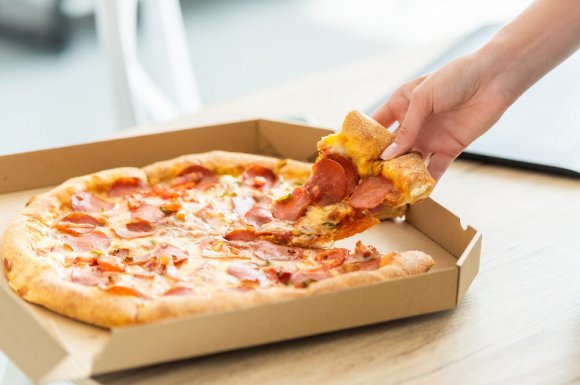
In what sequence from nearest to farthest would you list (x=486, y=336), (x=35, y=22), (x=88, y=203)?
(x=486, y=336) < (x=88, y=203) < (x=35, y=22)

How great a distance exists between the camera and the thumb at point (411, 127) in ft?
7.13

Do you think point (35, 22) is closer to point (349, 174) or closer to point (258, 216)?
point (258, 216)

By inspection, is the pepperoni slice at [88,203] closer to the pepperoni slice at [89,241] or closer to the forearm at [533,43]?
the pepperoni slice at [89,241]

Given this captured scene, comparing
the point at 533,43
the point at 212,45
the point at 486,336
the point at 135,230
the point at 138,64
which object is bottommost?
the point at 212,45

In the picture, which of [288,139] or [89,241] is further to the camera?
[288,139]

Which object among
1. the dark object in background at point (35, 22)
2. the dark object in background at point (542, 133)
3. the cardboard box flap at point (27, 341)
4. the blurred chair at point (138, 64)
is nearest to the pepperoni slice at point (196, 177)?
the dark object in background at point (542, 133)

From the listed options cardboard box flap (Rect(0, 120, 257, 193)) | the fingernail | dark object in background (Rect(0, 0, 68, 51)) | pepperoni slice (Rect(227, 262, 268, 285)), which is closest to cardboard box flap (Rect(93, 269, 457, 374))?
pepperoni slice (Rect(227, 262, 268, 285))

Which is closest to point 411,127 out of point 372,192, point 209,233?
point 372,192

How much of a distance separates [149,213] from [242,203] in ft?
0.85

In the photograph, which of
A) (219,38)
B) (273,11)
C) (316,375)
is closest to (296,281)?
(316,375)

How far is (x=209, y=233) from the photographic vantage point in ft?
7.23

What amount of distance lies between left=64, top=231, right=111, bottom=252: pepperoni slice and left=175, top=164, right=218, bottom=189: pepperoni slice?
1.33 feet

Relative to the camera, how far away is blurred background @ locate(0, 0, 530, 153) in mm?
5961

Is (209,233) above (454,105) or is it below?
below
